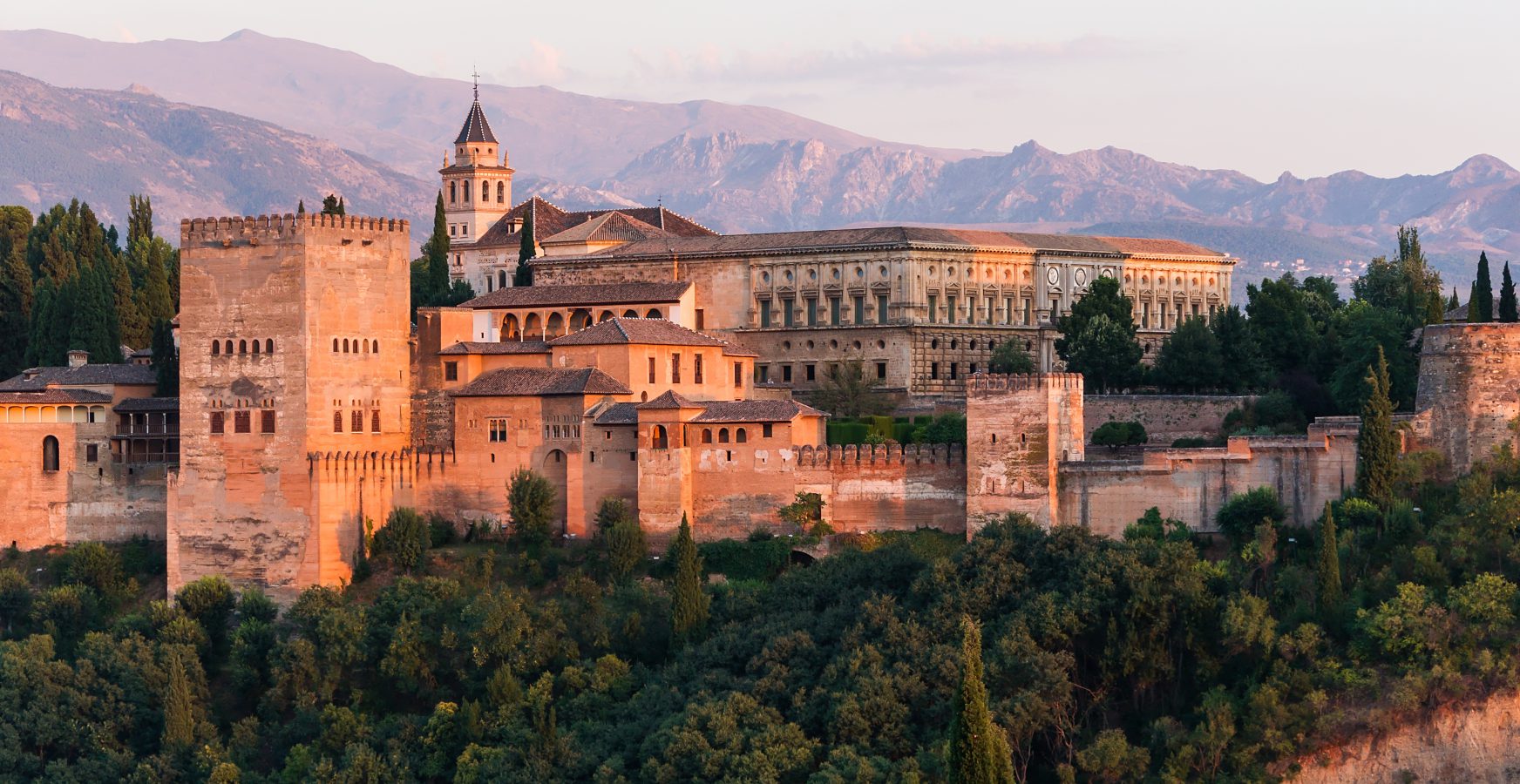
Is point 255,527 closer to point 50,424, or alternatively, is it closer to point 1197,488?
point 50,424

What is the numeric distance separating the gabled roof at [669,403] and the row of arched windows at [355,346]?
6686 mm

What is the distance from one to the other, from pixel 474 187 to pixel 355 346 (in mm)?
43402

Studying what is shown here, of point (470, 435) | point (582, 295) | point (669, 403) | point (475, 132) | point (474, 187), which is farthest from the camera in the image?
point (475, 132)

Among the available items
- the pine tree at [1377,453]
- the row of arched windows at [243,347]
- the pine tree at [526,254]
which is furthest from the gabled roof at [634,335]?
the pine tree at [1377,453]

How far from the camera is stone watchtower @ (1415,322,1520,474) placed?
4819 cm

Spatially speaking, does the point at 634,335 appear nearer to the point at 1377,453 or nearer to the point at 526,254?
the point at 1377,453

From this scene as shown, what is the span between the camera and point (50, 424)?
57.1 m

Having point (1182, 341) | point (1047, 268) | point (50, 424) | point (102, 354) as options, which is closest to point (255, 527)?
point (50, 424)

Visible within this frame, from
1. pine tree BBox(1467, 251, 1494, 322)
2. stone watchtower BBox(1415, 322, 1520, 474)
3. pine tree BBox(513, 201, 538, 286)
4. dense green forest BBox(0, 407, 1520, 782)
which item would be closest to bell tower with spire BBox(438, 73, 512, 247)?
pine tree BBox(513, 201, 538, 286)

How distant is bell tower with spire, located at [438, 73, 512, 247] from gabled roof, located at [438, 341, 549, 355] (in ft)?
125

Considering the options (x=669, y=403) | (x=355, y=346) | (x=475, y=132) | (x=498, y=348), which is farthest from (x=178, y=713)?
(x=475, y=132)

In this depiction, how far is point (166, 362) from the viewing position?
5966cm

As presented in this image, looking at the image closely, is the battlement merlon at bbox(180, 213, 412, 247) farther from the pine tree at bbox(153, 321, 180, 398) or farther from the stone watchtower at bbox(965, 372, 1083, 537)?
the stone watchtower at bbox(965, 372, 1083, 537)

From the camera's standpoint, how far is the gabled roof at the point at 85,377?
58219 mm
